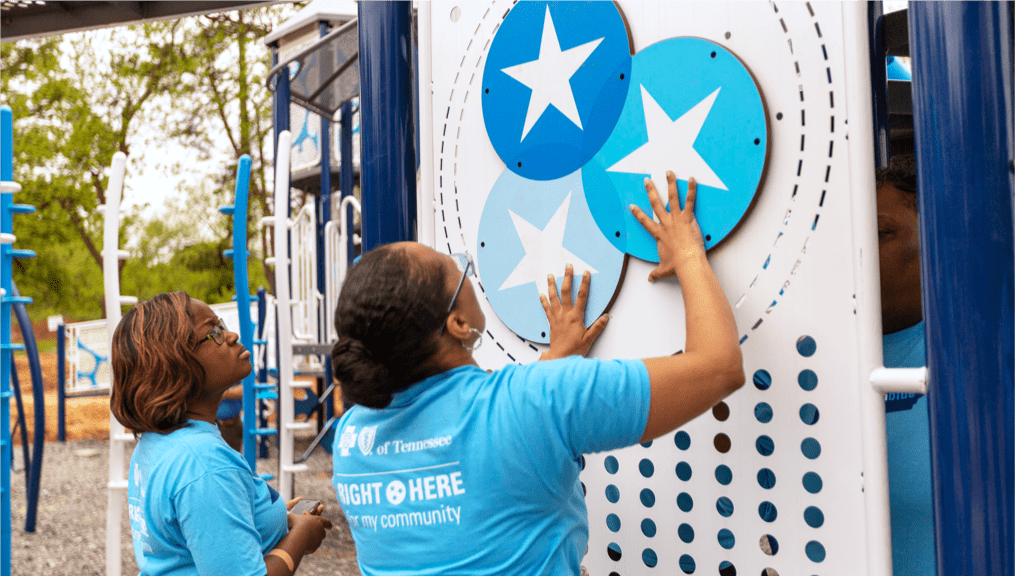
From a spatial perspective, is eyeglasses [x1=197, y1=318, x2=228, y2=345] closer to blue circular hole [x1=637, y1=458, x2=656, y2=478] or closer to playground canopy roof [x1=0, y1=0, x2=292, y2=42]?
blue circular hole [x1=637, y1=458, x2=656, y2=478]

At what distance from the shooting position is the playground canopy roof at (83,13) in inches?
196

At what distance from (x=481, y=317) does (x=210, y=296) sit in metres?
19.5

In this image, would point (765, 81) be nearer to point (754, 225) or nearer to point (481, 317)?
point (754, 225)

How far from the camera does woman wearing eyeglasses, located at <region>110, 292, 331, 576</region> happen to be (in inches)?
68.0

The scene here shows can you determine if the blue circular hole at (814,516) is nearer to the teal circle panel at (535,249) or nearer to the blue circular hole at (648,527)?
the blue circular hole at (648,527)

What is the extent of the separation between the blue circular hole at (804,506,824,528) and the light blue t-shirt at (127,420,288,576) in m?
1.13

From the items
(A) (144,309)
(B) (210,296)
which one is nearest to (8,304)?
(A) (144,309)

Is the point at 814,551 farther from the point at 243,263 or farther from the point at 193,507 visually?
the point at 243,263

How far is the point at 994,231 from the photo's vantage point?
3.69 ft

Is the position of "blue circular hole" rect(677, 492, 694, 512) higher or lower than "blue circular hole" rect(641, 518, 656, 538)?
higher

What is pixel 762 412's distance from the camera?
1.49m

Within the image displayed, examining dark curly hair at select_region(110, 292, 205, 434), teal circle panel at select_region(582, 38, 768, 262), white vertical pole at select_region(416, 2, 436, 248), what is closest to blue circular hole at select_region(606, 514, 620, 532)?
teal circle panel at select_region(582, 38, 768, 262)

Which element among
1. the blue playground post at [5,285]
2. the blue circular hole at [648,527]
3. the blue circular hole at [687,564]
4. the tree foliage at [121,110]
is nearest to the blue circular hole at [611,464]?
the blue circular hole at [648,527]

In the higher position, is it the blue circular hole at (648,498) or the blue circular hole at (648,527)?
the blue circular hole at (648,498)
